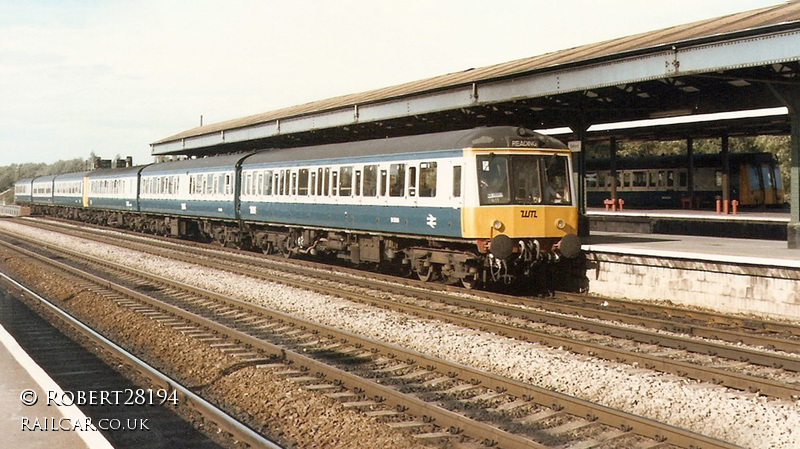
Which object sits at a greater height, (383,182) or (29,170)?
(29,170)

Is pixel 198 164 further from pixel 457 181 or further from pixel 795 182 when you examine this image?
pixel 795 182

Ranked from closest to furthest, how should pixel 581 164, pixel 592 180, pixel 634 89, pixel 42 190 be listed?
pixel 634 89, pixel 581 164, pixel 592 180, pixel 42 190

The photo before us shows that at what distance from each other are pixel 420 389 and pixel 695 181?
32.6 metres

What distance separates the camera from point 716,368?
8914 millimetres

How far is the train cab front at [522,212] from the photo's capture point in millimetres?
15102

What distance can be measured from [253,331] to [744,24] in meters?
11.7

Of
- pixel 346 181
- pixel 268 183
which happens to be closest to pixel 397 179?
pixel 346 181

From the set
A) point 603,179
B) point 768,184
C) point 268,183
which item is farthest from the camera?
point 603,179

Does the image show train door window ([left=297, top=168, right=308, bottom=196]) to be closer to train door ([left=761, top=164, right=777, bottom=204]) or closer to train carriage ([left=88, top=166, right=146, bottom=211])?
train carriage ([left=88, top=166, right=146, bottom=211])

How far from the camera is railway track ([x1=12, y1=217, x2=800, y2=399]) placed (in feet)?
30.1

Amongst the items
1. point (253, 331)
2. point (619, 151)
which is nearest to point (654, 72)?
point (253, 331)

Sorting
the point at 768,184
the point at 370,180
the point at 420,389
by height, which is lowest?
the point at 420,389

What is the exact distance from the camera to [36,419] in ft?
22.1

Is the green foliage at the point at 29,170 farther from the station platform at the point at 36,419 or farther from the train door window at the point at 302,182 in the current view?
the station platform at the point at 36,419
